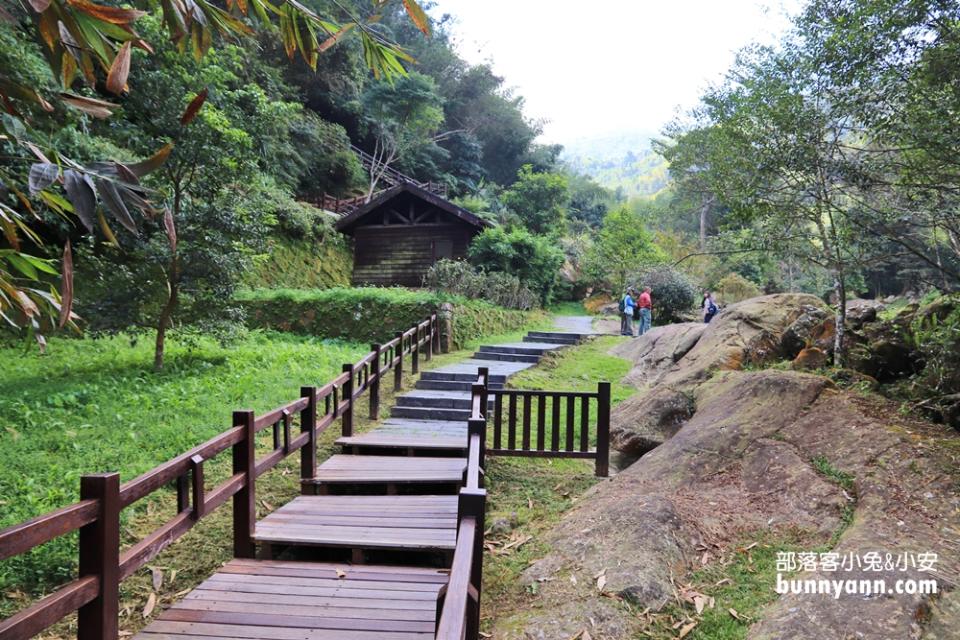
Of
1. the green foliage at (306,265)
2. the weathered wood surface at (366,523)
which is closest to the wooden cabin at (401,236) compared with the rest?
the green foliage at (306,265)

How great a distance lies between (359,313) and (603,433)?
8.80 metres

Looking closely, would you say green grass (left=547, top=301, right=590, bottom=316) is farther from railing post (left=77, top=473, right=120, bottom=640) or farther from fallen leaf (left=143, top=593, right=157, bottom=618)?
railing post (left=77, top=473, right=120, bottom=640)

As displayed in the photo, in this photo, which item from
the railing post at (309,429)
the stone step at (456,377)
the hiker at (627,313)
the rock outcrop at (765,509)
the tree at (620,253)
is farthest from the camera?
→ the tree at (620,253)

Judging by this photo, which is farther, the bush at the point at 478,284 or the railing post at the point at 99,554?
the bush at the point at 478,284

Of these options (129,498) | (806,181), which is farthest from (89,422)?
(806,181)

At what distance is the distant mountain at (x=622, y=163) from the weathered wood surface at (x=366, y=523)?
146ft

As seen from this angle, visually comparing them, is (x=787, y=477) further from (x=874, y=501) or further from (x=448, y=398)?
(x=448, y=398)

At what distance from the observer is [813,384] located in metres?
5.81

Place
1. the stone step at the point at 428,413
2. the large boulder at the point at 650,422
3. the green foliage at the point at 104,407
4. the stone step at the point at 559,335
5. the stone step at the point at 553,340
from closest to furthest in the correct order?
the green foliage at the point at 104,407 < the large boulder at the point at 650,422 < the stone step at the point at 428,413 < the stone step at the point at 553,340 < the stone step at the point at 559,335

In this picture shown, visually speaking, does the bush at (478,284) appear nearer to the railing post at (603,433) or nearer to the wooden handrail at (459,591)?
the railing post at (603,433)

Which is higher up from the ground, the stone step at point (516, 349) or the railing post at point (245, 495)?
the stone step at point (516, 349)

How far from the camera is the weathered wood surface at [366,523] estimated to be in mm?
4129

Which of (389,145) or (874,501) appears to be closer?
(874,501)

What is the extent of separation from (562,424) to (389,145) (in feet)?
81.5
